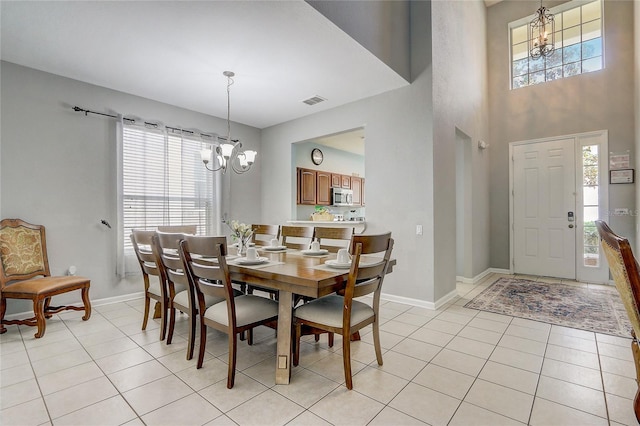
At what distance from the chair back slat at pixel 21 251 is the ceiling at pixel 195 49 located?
1638 mm

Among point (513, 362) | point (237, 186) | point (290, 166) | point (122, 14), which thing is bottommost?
point (513, 362)

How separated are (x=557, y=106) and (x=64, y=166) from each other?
724cm

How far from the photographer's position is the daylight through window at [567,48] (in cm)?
491

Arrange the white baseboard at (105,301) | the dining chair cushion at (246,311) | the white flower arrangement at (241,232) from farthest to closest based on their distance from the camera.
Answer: the white baseboard at (105,301), the white flower arrangement at (241,232), the dining chair cushion at (246,311)

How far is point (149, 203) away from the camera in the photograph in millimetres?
4180

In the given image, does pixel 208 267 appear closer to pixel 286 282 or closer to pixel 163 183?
pixel 286 282

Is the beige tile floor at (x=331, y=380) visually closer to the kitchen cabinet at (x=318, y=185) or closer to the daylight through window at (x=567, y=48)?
the kitchen cabinet at (x=318, y=185)

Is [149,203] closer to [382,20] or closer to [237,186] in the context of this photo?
[237,186]

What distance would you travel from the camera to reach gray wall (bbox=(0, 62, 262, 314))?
320cm

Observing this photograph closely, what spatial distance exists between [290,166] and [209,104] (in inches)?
63.0

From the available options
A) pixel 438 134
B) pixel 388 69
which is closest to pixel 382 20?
pixel 388 69

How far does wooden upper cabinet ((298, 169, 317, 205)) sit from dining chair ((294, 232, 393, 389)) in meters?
3.86

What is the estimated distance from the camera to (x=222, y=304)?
2.25m

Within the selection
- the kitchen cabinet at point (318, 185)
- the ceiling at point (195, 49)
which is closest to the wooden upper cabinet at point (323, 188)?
the kitchen cabinet at point (318, 185)
